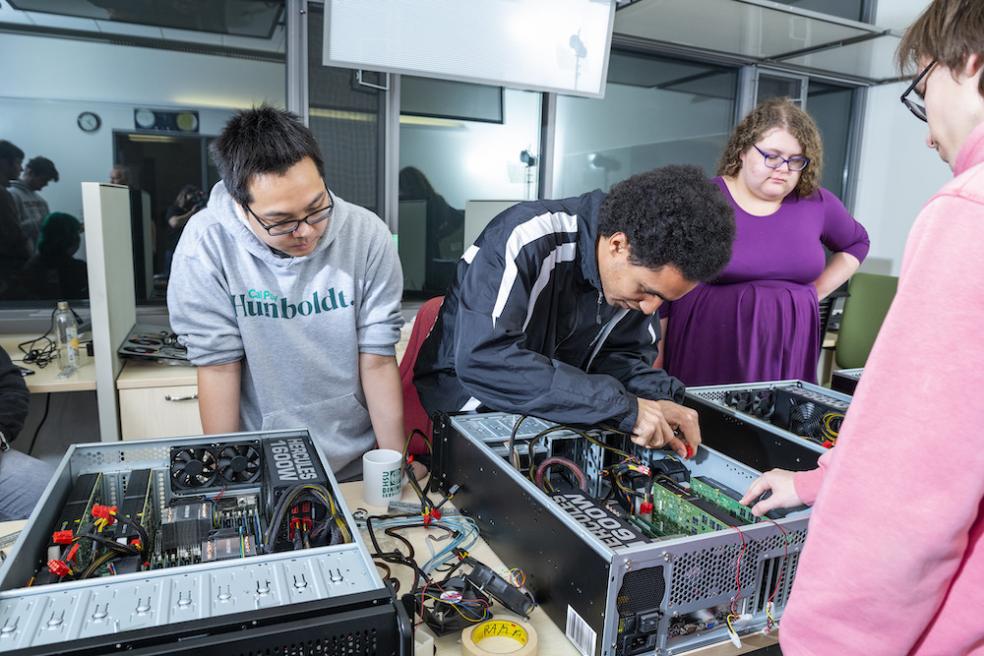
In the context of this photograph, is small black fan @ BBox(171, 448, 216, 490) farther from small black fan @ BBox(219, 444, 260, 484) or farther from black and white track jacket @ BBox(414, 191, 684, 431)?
black and white track jacket @ BBox(414, 191, 684, 431)

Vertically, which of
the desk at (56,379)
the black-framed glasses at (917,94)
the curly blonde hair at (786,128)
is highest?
the curly blonde hair at (786,128)

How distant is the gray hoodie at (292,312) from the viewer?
4.32ft

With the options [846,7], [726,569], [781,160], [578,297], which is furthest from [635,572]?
[846,7]

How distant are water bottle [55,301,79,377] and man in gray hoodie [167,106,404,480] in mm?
1173

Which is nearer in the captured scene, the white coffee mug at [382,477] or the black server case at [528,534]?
the black server case at [528,534]

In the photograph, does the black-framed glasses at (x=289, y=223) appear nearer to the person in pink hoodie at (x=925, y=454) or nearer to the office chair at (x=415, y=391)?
the office chair at (x=415, y=391)

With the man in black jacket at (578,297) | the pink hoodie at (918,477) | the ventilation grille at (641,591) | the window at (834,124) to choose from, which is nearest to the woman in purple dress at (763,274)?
the man in black jacket at (578,297)

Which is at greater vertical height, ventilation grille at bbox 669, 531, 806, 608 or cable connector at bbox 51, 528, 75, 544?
cable connector at bbox 51, 528, 75, 544

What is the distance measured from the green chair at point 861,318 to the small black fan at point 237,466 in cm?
317

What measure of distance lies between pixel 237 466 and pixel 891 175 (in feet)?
14.6

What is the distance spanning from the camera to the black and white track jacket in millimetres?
1146

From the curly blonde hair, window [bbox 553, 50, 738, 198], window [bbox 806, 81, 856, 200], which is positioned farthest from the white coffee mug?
window [bbox 806, 81, 856, 200]

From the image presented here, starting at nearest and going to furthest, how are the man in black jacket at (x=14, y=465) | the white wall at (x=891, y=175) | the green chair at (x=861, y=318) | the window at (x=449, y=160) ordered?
the man in black jacket at (x=14, y=465), the window at (x=449, y=160), the green chair at (x=861, y=318), the white wall at (x=891, y=175)

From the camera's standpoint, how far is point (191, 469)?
974 mm
